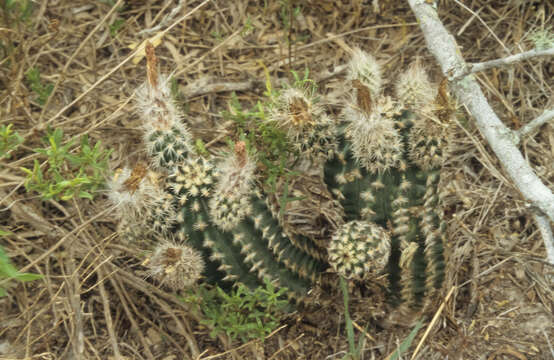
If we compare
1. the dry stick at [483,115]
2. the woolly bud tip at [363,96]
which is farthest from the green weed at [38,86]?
the dry stick at [483,115]

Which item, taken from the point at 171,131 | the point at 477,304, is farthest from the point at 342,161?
the point at 477,304

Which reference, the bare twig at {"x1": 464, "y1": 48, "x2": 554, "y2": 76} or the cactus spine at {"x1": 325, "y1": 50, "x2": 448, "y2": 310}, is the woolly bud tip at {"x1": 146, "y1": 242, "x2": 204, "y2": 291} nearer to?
the cactus spine at {"x1": 325, "y1": 50, "x2": 448, "y2": 310}

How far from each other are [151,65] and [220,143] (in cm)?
107

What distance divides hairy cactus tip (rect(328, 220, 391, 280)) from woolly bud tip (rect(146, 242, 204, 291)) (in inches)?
20.0

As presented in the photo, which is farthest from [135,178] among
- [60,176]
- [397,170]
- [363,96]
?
[397,170]

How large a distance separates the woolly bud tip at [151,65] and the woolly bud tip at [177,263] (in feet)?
1.87

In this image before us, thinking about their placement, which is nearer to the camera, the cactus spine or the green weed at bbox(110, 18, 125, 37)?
the cactus spine

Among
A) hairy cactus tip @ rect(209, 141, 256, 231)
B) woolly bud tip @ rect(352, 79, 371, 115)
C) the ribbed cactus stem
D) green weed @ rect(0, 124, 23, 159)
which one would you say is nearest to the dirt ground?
green weed @ rect(0, 124, 23, 159)

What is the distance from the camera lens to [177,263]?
5.80 ft

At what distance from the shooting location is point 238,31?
288 centimetres

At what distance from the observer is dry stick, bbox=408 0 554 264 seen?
2.01 metres

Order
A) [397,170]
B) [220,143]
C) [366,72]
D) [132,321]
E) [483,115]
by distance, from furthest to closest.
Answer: [220,143], [132,321], [483,115], [366,72], [397,170]

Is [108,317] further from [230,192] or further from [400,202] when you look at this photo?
[400,202]

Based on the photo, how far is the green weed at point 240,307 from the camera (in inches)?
76.3
